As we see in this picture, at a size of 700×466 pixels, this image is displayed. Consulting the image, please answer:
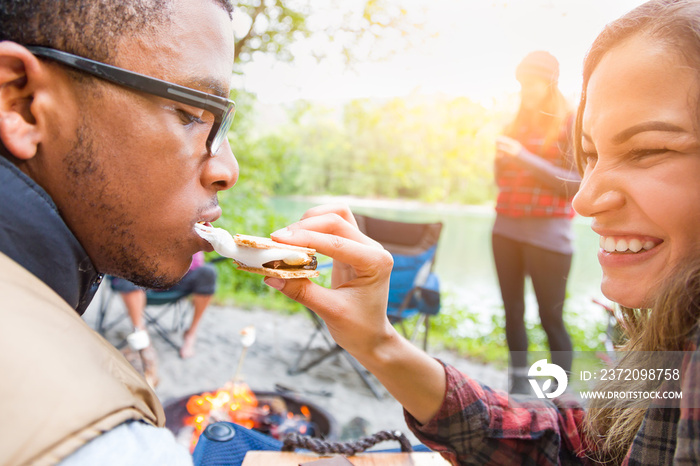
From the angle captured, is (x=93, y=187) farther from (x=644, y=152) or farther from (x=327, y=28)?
(x=327, y=28)

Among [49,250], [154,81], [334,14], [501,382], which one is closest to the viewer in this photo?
[49,250]

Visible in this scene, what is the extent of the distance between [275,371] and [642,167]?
184 inches

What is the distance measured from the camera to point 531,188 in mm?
3902

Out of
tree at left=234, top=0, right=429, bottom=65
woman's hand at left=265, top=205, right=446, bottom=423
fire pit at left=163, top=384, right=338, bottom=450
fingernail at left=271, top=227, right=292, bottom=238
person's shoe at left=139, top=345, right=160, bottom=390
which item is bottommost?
person's shoe at left=139, top=345, right=160, bottom=390

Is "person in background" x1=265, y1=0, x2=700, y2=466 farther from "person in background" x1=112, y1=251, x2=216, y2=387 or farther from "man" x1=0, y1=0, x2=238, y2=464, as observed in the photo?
"person in background" x1=112, y1=251, x2=216, y2=387

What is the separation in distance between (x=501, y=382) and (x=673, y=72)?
4864 mm

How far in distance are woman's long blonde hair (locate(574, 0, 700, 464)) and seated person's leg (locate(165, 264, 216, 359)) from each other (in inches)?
182

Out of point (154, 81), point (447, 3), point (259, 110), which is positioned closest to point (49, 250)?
point (154, 81)

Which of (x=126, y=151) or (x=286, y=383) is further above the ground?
(x=126, y=151)

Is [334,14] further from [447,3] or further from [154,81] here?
[154,81]

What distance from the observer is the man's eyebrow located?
1024 millimetres

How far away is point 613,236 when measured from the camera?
3.99 feet

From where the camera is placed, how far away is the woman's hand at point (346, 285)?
125 centimetres

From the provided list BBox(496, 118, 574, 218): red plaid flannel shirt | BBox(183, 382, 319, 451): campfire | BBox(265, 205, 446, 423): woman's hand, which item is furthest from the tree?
BBox(265, 205, 446, 423): woman's hand
